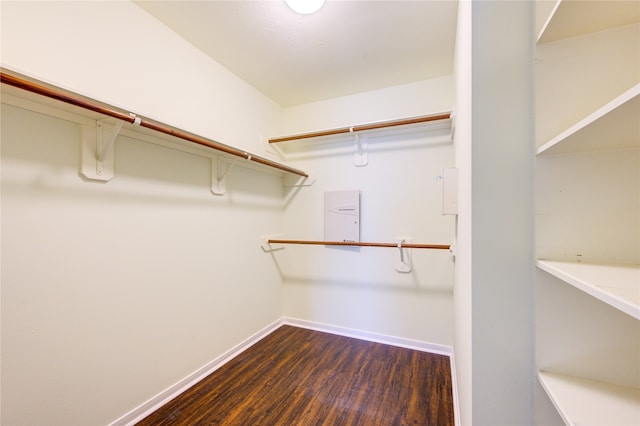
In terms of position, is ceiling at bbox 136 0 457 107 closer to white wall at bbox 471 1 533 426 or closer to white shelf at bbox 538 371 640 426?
white wall at bbox 471 1 533 426

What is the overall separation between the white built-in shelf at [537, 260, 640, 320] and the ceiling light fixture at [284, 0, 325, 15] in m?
1.66

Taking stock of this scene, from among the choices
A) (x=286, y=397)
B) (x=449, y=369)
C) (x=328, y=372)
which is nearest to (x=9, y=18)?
(x=286, y=397)

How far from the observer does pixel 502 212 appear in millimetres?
746

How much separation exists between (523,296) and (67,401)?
6.55 feet

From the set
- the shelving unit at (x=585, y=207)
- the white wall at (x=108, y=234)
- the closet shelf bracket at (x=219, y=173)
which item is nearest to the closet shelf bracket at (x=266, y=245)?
the white wall at (x=108, y=234)

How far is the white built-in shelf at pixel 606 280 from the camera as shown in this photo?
0.40 meters

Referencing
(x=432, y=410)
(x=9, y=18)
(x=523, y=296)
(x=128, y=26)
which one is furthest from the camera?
(x=432, y=410)

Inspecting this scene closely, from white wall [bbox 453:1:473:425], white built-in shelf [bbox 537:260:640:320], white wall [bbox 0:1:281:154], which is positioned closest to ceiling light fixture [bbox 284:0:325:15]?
white wall [bbox 453:1:473:425]

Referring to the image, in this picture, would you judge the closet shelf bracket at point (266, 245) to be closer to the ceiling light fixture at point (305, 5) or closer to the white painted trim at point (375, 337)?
the white painted trim at point (375, 337)

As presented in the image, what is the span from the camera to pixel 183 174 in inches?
70.2

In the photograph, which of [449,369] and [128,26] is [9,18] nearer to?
[128,26]

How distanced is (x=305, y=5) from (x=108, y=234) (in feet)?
5.60

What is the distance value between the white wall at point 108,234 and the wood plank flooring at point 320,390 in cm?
25

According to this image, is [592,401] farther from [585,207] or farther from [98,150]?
[98,150]
